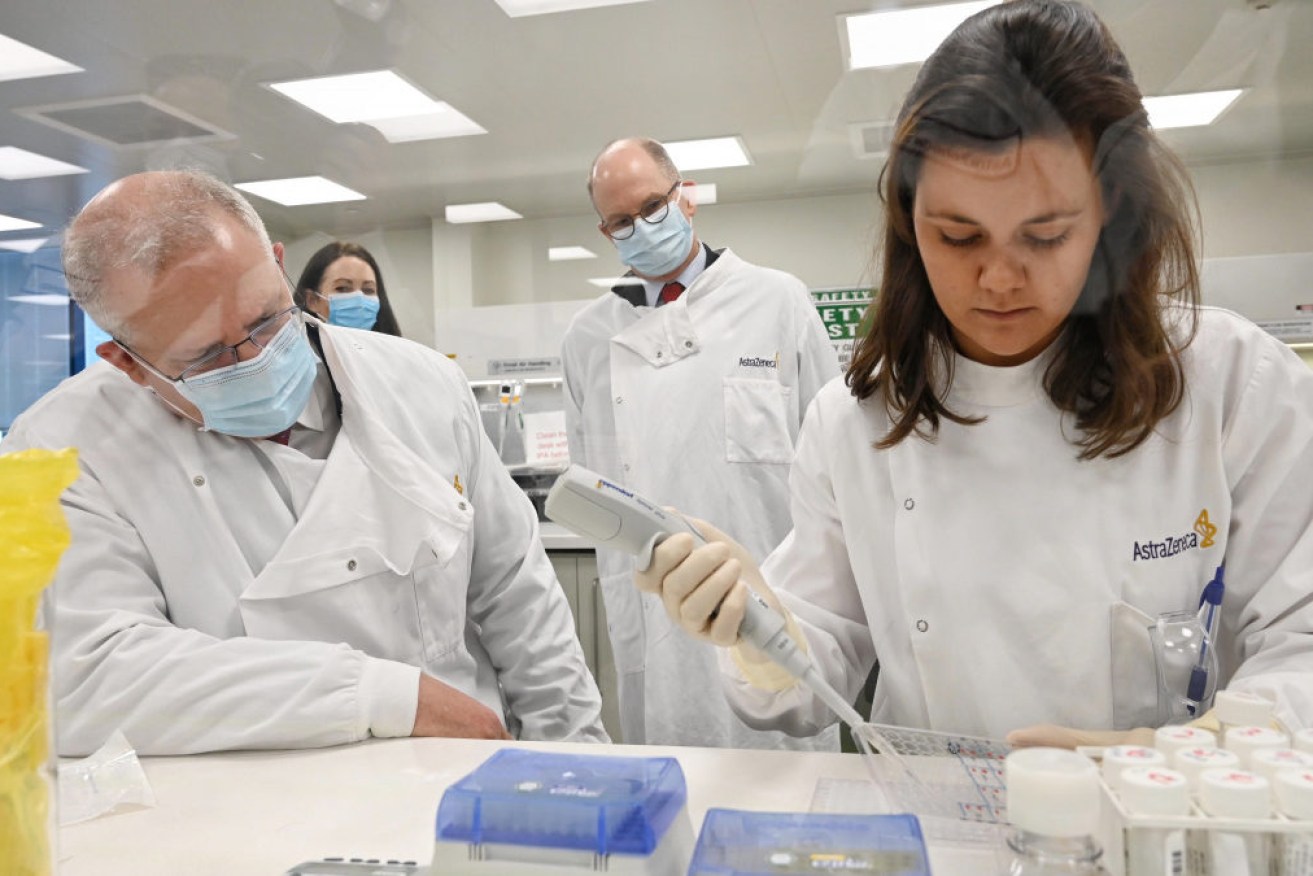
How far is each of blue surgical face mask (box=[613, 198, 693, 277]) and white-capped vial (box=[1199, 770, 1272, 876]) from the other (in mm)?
1122

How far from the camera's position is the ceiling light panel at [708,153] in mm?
1607

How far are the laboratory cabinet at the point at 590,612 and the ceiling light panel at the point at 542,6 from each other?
96cm

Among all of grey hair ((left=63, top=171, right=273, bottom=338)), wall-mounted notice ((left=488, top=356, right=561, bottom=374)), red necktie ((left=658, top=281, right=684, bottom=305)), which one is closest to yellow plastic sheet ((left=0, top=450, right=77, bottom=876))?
grey hair ((left=63, top=171, right=273, bottom=338))

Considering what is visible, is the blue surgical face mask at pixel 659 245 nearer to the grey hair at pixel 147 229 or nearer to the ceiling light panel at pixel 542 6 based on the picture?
the ceiling light panel at pixel 542 6

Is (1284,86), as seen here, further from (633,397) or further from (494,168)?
(494,168)

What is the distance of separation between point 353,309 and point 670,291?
0.72 meters

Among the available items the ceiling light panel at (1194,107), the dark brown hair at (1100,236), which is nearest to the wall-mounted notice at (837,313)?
the dark brown hair at (1100,236)

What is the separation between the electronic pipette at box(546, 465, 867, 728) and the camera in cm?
88

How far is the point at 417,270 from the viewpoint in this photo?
73.3 inches

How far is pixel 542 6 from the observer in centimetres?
168

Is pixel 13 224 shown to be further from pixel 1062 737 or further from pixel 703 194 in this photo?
pixel 1062 737

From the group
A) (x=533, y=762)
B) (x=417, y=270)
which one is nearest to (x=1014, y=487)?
(x=533, y=762)

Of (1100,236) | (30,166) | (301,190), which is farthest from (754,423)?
(30,166)

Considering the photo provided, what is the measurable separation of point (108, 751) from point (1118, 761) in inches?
40.0
